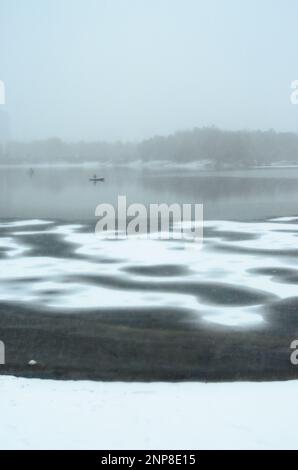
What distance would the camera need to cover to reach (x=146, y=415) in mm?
7426

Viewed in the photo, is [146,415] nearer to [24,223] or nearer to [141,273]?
[141,273]

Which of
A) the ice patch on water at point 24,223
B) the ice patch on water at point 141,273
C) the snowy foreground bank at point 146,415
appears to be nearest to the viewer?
the snowy foreground bank at point 146,415

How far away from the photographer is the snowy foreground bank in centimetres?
664

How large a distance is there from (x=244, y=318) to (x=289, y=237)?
505 inches

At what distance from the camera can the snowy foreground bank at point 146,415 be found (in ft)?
21.8

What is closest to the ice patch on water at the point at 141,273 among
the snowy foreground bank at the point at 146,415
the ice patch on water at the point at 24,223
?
the ice patch on water at the point at 24,223

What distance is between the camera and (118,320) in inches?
495

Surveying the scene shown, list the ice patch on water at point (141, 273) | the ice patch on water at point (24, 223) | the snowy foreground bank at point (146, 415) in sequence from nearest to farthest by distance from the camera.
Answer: the snowy foreground bank at point (146, 415), the ice patch on water at point (141, 273), the ice patch on water at point (24, 223)

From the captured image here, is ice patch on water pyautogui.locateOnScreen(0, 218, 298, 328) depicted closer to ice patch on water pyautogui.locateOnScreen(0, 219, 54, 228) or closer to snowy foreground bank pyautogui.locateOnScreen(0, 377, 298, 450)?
ice patch on water pyautogui.locateOnScreen(0, 219, 54, 228)

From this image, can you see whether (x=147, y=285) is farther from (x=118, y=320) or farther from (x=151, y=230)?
(x=151, y=230)

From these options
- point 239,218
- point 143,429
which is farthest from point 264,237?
point 143,429

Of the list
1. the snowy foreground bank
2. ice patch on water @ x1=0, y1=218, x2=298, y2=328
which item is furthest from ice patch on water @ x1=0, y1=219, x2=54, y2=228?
the snowy foreground bank

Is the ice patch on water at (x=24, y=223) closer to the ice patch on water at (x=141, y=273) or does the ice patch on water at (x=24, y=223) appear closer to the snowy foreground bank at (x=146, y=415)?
the ice patch on water at (x=141, y=273)

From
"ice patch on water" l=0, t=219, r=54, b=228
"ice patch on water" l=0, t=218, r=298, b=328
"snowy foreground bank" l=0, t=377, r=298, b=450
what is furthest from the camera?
"ice patch on water" l=0, t=219, r=54, b=228
